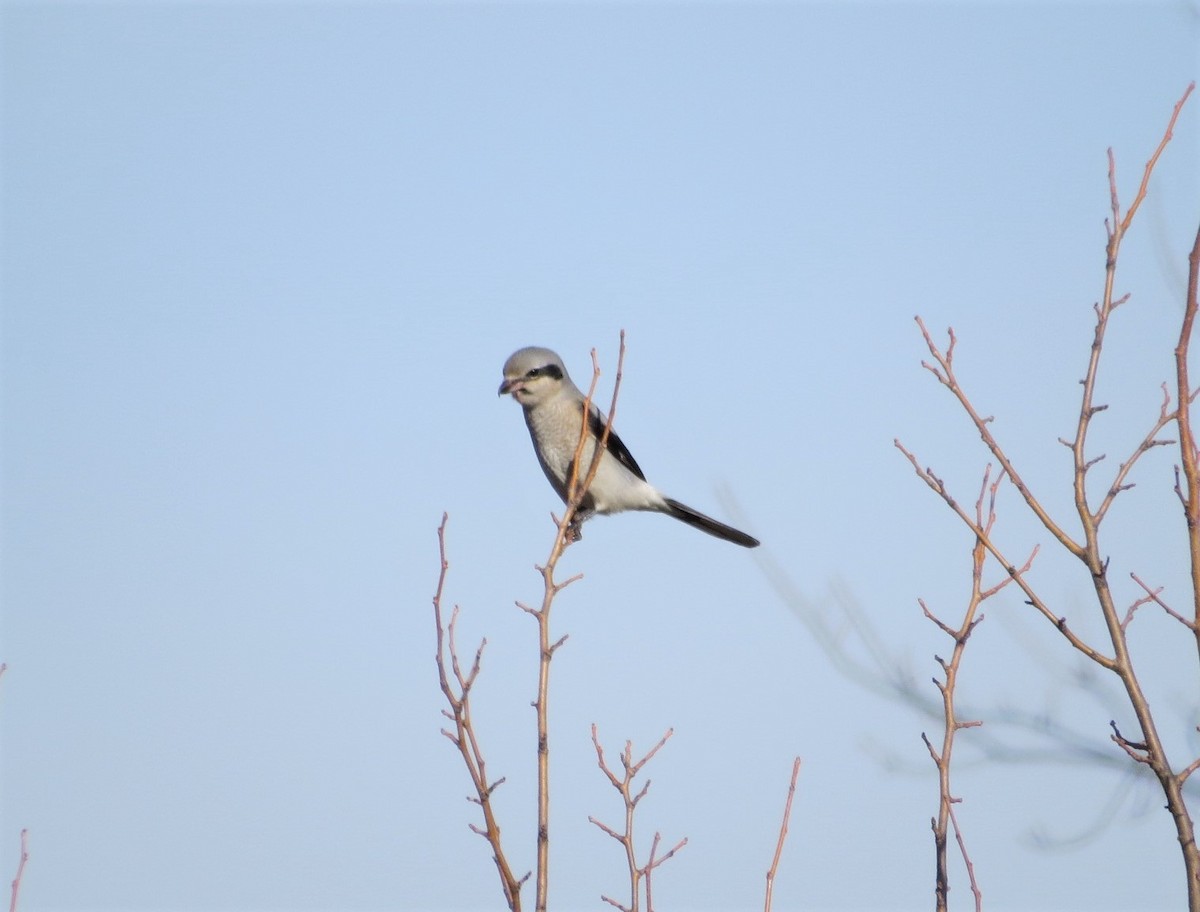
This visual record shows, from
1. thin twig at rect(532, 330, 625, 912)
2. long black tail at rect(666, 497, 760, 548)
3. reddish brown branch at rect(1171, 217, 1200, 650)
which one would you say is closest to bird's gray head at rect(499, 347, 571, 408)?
long black tail at rect(666, 497, 760, 548)

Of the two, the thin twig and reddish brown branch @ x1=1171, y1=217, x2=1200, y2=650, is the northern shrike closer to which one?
the thin twig

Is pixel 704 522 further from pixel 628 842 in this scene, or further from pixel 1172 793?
pixel 1172 793

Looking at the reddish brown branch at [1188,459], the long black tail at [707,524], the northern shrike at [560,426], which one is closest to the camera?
the reddish brown branch at [1188,459]

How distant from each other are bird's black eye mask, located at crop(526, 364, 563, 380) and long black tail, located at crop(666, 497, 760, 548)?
0.85 meters

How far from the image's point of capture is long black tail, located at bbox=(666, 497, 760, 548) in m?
5.67

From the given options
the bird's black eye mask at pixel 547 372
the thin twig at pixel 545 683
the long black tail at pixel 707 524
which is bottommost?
the thin twig at pixel 545 683

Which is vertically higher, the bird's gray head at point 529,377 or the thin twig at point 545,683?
the bird's gray head at point 529,377

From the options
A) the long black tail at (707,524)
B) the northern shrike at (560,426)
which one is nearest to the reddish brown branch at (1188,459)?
the northern shrike at (560,426)

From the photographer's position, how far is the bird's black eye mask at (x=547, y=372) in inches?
201

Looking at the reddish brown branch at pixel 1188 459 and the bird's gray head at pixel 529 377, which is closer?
the reddish brown branch at pixel 1188 459

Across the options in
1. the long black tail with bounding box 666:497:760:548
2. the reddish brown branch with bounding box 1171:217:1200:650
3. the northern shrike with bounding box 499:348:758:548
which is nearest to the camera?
the reddish brown branch with bounding box 1171:217:1200:650

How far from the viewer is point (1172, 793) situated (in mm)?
1799

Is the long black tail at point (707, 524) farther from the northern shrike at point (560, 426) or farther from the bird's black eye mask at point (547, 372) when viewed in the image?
the bird's black eye mask at point (547, 372)

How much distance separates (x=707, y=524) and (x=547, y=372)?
1.11m
